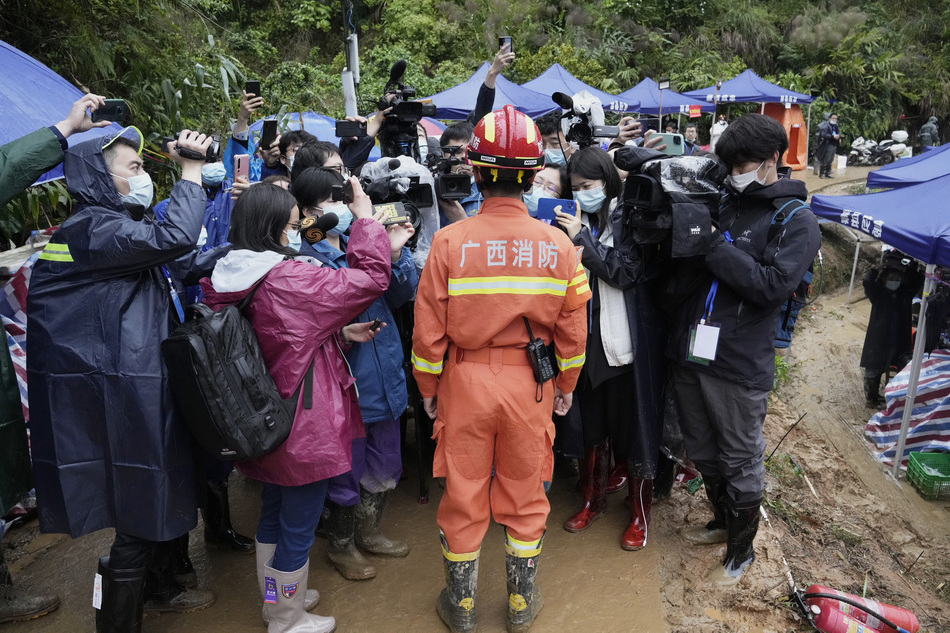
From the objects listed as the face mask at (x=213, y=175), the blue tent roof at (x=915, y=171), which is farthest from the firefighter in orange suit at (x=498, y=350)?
the blue tent roof at (x=915, y=171)

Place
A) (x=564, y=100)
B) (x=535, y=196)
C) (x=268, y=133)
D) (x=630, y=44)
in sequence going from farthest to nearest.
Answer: (x=630, y=44), (x=268, y=133), (x=564, y=100), (x=535, y=196)

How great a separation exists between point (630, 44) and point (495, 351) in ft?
77.8

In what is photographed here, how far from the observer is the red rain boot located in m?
3.63

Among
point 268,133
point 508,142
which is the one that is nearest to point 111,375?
point 508,142

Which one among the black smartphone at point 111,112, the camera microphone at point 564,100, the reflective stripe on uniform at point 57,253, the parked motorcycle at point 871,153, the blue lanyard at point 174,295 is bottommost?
the parked motorcycle at point 871,153

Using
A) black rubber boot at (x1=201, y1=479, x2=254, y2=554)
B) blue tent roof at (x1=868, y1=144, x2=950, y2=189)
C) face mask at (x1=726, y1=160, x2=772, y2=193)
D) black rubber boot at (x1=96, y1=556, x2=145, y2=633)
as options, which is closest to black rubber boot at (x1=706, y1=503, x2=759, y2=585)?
face mask at (x1=726, y1=160, x2=772, y2=193)

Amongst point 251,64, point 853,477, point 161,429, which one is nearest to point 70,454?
point 161,429

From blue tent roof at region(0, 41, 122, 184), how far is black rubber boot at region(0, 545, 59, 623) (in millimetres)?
2037

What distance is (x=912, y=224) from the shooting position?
511cm

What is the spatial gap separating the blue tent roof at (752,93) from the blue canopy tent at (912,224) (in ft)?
42.0

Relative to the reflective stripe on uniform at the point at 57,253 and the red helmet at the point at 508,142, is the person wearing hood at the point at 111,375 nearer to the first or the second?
the reflective stripe on uniform at the point at 57,253

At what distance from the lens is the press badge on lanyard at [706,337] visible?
3049 mm

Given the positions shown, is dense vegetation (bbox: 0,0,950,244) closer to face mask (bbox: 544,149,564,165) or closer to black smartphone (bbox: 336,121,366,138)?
face mask (bbox: 544,149,564,165)

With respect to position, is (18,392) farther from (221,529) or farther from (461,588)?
(461,588)
